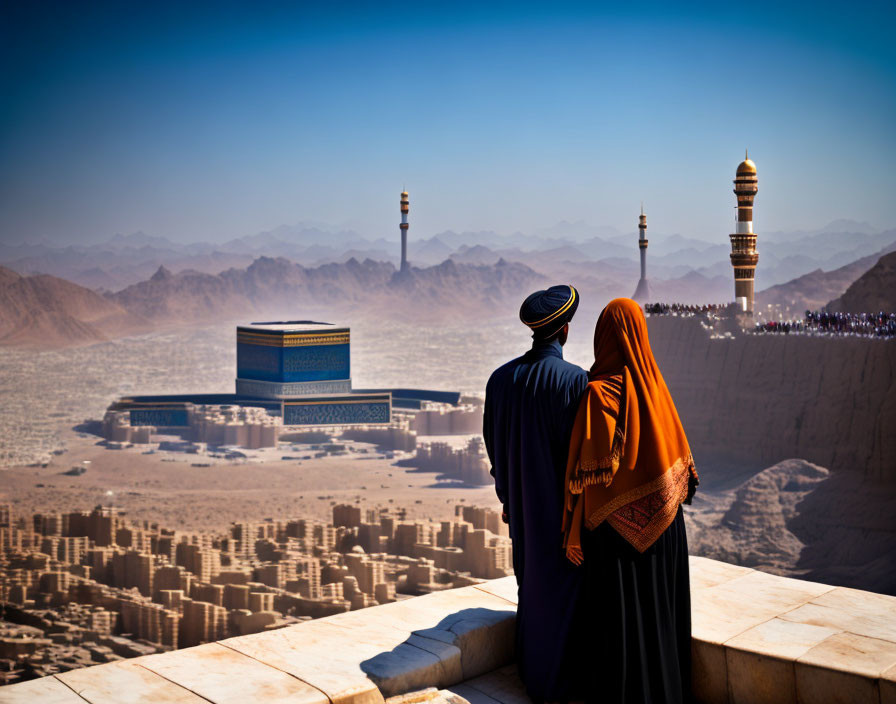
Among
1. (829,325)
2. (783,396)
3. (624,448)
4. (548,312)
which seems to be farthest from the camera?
(829,325)

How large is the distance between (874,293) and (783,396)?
509 cm

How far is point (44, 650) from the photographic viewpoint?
7816 mm

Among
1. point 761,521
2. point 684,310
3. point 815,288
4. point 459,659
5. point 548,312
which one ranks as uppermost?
point 815,288

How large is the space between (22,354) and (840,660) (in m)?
30.6

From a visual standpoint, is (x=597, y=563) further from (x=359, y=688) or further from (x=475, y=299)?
(x=475, y=299)

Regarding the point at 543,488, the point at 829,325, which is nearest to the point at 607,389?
the point at 543,488

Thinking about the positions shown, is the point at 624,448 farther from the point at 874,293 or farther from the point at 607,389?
the point at 874,293

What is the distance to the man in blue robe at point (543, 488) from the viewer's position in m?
1.52

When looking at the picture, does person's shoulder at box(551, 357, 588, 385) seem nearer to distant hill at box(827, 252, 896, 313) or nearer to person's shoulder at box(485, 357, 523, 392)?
person's shoulder at box(485, 357, 523, 392)

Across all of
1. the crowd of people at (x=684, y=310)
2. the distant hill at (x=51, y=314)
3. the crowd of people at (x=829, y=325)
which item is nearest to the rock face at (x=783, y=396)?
the crowd of people at (x=829, y=325)

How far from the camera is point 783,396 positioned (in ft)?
32.2

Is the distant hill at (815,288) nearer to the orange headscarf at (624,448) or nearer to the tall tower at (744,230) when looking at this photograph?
the tall tower at (744,230)

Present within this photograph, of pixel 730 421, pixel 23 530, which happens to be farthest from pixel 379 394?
pixel 730 421

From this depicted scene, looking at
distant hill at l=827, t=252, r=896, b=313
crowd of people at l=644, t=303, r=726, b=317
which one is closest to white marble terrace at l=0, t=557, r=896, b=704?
crowd of people at l=644, t=303, r=726, b=317
